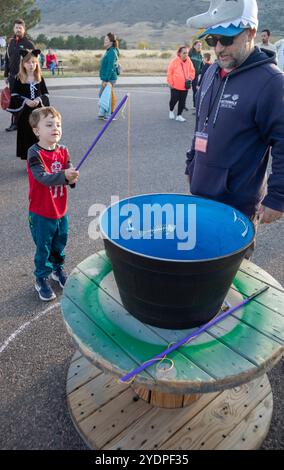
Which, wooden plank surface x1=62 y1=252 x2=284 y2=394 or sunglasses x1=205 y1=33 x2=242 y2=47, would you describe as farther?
sunglasses x1=205 y1=33 x2=242 y2=47

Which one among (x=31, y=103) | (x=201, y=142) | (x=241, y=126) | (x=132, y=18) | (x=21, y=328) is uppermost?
(x=132, y=18)

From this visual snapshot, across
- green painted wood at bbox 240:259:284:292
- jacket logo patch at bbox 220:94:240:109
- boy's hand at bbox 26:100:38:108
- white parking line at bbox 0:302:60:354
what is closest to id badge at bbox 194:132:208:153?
jacket logo patch at bbox 220:94:240:109

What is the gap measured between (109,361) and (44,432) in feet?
2.59

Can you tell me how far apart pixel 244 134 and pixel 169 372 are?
1.34 metres

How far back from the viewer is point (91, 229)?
4.00 meters

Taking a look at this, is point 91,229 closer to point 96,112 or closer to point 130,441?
point 130,441

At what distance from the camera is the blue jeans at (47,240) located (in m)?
2.79

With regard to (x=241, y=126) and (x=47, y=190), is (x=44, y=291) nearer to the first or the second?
(x=47, y=190)

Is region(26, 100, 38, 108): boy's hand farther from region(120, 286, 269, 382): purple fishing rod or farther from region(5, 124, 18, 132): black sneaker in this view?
region(120, 286, 269, 382): purple fishing rod

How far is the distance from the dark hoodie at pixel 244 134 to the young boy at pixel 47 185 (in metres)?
0.91

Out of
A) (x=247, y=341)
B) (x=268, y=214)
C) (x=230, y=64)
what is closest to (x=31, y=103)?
(x=230, y=64)

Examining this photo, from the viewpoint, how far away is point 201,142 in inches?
89.7

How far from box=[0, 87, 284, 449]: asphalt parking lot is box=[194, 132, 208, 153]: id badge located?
4.95ft

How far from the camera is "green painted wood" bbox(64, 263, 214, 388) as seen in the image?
5.10 feet
